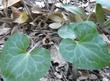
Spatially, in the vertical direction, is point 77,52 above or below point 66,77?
above

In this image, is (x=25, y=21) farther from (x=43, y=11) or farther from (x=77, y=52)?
(x=77, y=52)

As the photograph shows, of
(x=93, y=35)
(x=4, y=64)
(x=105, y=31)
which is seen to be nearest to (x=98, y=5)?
(x=105, y=31)

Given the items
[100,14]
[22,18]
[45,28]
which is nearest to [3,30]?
[22,18]

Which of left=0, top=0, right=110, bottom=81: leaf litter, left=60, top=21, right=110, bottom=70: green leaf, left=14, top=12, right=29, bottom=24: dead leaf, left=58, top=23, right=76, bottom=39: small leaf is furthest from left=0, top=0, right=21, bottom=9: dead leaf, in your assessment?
left=60, top=21, right=110, bottom=70: green leaf

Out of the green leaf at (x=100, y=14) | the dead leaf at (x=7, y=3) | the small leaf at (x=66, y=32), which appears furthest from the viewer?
the dead leaf at (x=7, y=3)

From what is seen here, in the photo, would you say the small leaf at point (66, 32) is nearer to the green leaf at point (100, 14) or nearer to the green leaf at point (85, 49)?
the green leaf at point (85, 49)

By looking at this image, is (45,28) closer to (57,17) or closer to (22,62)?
(57,17)

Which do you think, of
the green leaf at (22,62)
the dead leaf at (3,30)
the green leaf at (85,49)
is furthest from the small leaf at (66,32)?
the dead leaf at (3,30)
